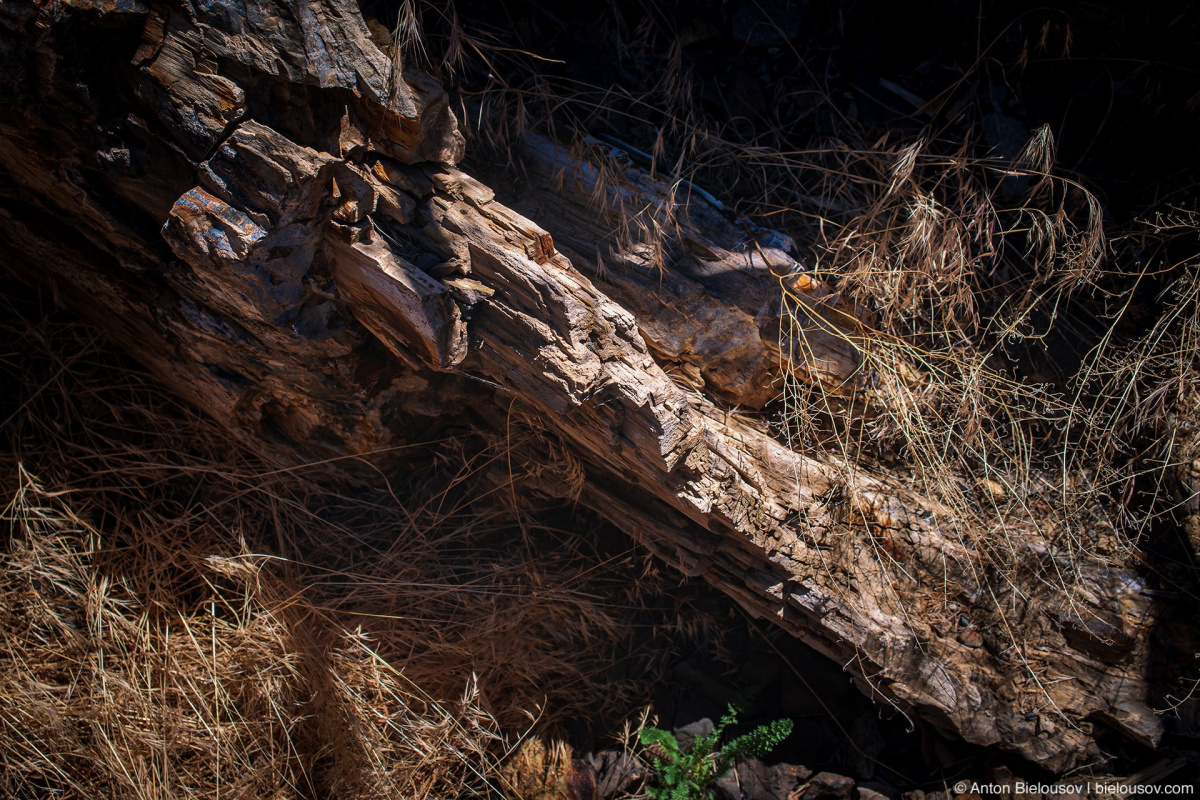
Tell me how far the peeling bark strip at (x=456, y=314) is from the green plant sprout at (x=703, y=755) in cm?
36

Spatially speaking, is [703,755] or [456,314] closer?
[456,314]

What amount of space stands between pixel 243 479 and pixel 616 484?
1.38 metres

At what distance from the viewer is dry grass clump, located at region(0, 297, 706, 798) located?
2.05 meters

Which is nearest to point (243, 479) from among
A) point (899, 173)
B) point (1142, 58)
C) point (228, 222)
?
point (228, 222)

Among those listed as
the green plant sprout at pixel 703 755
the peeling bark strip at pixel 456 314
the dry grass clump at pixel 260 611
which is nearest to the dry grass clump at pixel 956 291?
the peeling bark strip at pixel 456 314

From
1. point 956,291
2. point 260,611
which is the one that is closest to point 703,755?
point 260,611

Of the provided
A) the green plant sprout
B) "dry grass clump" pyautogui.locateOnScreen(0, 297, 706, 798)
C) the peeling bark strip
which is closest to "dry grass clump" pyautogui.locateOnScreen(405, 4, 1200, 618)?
the peeling bark strip

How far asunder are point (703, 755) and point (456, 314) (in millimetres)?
1654

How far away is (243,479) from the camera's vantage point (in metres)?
2.29

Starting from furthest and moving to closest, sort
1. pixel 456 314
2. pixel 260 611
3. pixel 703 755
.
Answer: pixel 260 611, pixel 703 755, pixel 456 314

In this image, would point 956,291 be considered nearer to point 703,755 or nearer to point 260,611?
point 703,755

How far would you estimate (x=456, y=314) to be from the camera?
5.46 ft

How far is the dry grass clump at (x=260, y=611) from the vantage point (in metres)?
2.05

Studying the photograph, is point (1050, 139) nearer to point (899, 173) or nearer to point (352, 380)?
point (899, 173)
